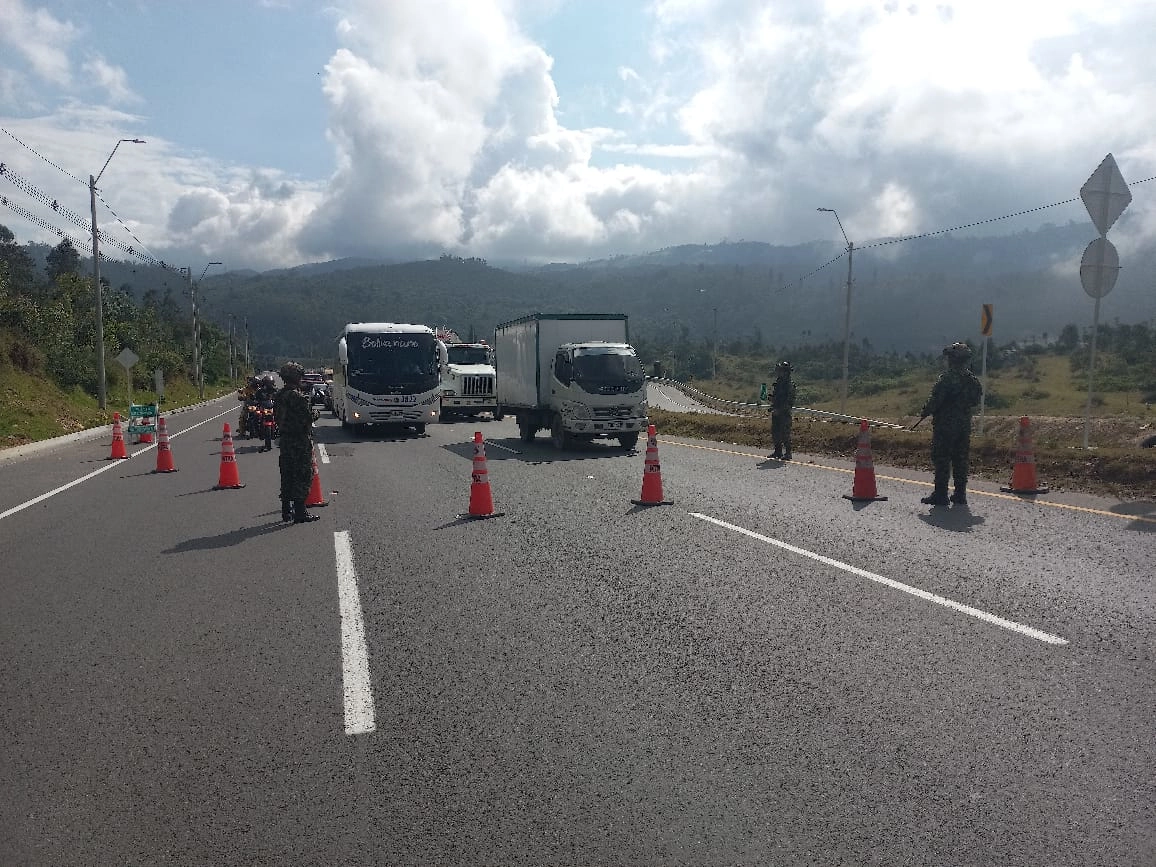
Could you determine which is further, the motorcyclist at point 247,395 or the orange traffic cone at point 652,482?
the motorcyclist at point 247,395

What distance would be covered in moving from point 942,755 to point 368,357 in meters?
24.8

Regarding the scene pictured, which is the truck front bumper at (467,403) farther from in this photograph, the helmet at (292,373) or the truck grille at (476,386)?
the helmet at (292,373)

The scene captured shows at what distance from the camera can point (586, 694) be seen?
17.5 ft

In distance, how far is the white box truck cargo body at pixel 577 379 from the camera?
824 inches

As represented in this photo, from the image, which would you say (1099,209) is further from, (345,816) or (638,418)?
(345,816)

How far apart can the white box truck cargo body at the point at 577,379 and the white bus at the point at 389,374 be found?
411 centimetres

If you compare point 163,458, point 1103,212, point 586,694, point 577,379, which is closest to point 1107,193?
point 1103,212

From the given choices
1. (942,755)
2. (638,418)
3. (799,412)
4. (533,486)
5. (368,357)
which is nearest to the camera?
(942,755)

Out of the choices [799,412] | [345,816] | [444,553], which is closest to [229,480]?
[444,553]

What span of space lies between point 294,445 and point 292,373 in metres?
0.88

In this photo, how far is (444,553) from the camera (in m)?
9.51

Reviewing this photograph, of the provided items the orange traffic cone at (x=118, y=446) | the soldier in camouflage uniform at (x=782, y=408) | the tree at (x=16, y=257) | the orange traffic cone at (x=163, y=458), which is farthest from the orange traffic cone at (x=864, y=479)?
the tree at (x=16, y=257)

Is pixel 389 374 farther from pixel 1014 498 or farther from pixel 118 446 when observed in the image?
pixel 1014 498

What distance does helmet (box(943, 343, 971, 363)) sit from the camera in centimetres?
1247
